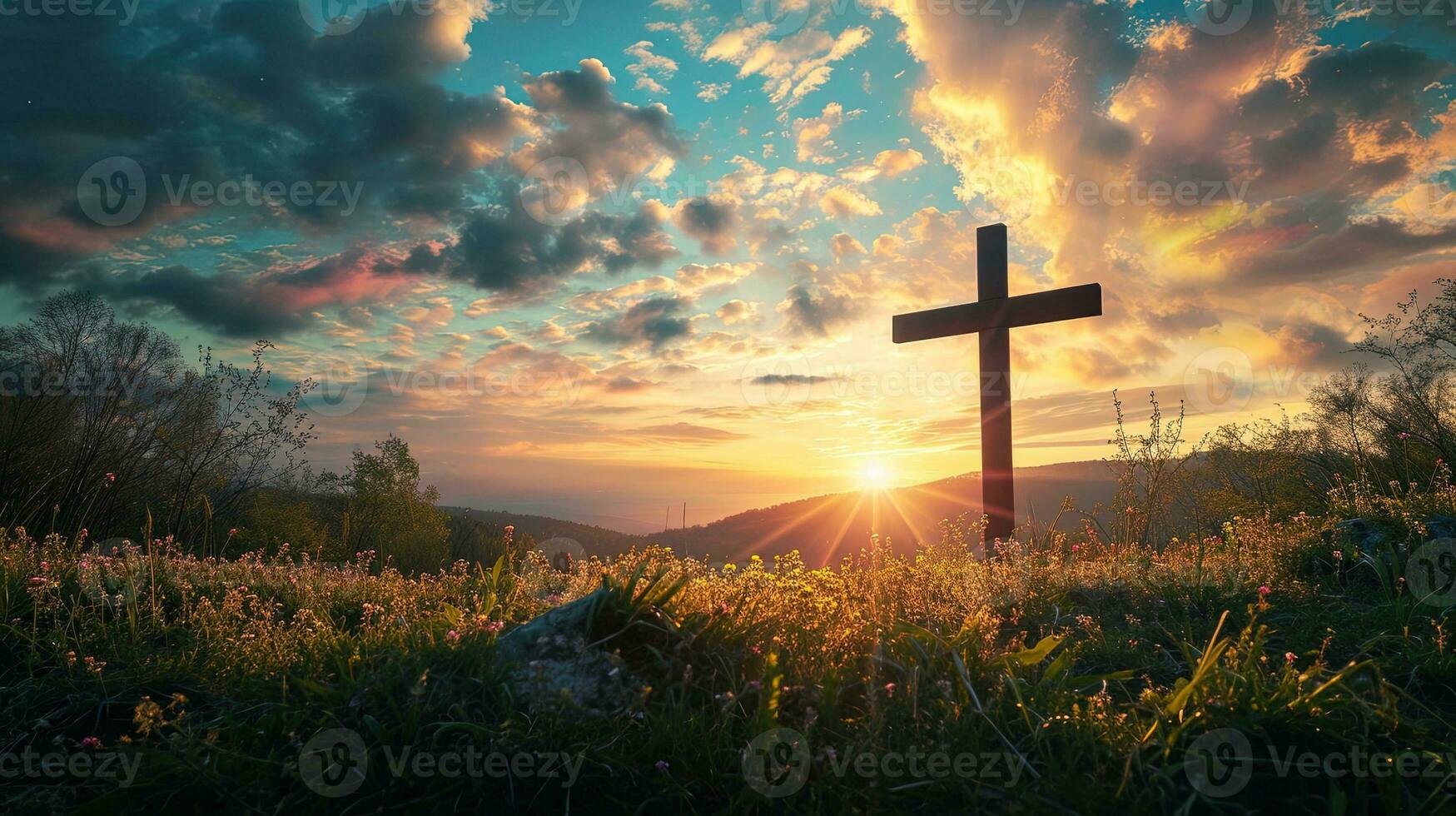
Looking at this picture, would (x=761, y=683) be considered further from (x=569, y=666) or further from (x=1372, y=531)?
(x=1372, y=531)

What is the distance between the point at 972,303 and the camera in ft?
29.6

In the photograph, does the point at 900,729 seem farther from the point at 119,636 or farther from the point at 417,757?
the point at 119,636

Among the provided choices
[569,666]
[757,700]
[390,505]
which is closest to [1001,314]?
[757,700]

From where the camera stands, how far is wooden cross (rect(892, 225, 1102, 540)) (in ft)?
27.5

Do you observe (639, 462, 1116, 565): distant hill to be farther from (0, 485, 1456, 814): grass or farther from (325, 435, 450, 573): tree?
(325, 435, 450, 573): tree

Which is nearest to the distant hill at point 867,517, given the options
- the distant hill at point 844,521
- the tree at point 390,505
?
the distant hill at point 844,521

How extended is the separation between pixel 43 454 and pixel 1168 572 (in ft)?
44.5

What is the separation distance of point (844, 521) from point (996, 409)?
7.74ft

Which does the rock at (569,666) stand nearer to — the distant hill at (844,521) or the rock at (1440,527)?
the distant hill at (844,521)

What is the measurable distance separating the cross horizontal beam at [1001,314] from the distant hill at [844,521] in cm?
183

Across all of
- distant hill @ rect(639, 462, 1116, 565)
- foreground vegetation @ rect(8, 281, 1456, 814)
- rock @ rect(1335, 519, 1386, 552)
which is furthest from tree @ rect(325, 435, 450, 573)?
rock @ rect(1335, 519, 1386, 552)

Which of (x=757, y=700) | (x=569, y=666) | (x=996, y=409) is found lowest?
(x=757, y=700)

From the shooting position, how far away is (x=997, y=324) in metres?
8.83

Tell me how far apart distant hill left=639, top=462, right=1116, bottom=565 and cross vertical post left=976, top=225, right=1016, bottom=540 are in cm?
30
